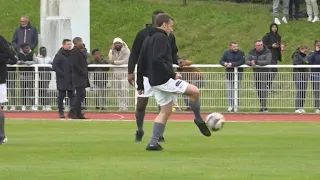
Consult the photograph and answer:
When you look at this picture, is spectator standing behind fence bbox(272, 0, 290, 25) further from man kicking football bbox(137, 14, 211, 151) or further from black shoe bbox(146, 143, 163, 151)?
black shoe bbox(146, 143, 163, 151)

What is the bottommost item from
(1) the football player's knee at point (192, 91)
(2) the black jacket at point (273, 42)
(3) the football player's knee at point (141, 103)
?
(3) the football player's knee at point (141, 103)

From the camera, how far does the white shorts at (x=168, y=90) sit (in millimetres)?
15570

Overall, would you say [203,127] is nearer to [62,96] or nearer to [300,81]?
[62,96]

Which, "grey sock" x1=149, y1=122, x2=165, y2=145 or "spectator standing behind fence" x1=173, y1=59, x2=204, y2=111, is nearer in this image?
"grey sock" x1=149, y1=122, x2=165, y2=145

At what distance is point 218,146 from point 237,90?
12352 mm

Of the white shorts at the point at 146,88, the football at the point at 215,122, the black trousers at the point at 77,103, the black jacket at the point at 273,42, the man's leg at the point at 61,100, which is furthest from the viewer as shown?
the black jacket at the point at 273,42

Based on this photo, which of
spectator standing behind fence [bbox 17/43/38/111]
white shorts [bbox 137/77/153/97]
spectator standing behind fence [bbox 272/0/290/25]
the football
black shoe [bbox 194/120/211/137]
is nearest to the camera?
the football

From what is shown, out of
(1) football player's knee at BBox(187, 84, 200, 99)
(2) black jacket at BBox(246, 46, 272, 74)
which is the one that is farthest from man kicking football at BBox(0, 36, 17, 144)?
(2) black jacket at BBox(246, 46, 272, 74)

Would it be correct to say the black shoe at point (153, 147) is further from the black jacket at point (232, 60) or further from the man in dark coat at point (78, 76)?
the black jacket at point (232, 60)

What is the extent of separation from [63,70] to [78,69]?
1.04 metres

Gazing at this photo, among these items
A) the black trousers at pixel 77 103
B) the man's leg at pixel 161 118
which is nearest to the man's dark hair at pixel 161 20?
the man's leg at pixel 161 118

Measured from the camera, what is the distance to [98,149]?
16.0 m

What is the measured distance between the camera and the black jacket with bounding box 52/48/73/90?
27.0 m

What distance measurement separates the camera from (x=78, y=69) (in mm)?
26250
